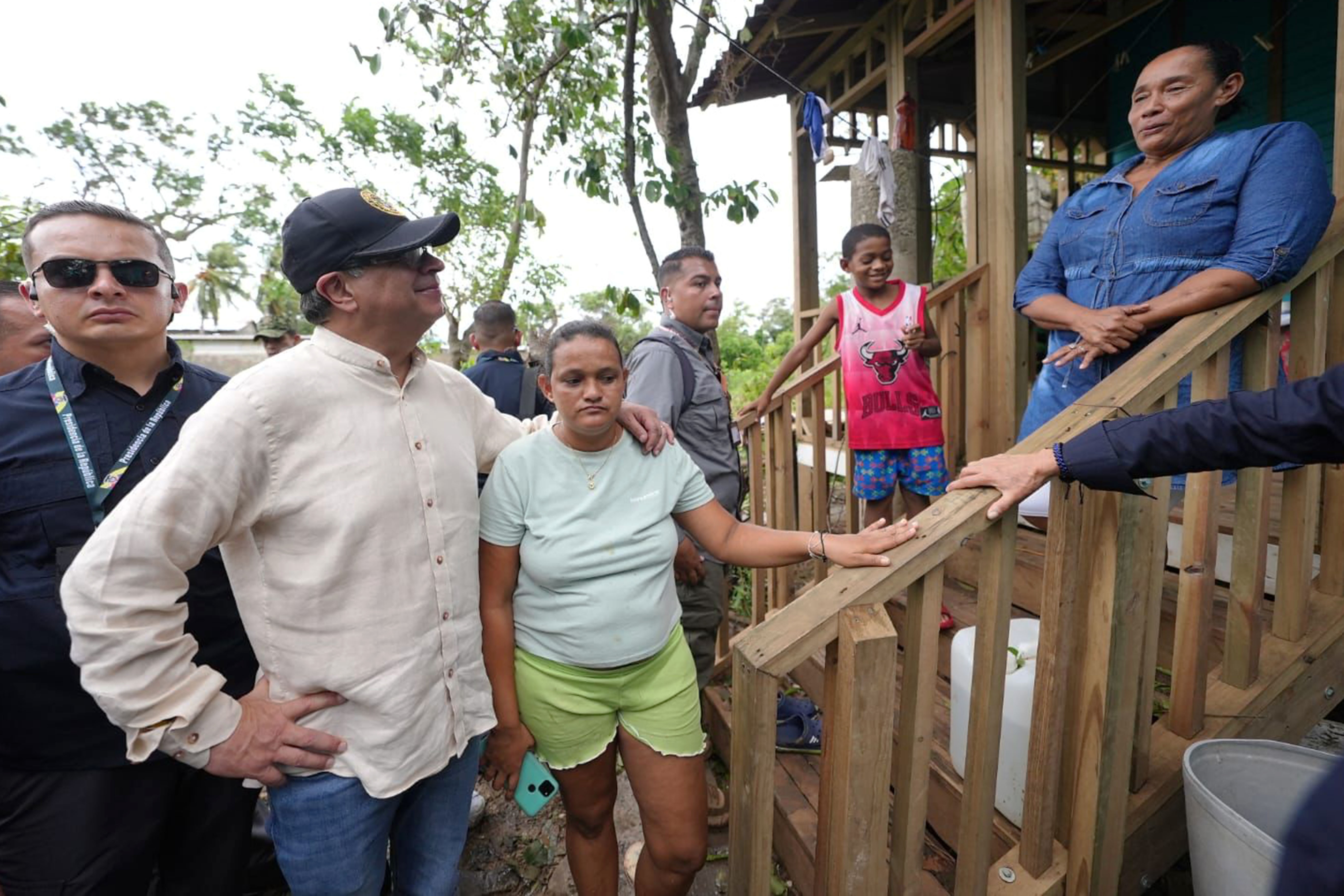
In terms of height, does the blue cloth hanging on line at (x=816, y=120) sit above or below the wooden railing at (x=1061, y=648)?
above

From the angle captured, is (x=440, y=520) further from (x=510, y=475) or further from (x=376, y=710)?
(x=376, y=710)

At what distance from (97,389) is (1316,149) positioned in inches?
129

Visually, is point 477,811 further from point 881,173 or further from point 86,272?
point 881,173

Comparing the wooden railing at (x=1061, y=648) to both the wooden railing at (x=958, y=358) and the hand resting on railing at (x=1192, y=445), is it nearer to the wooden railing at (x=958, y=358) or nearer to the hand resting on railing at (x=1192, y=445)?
the hand resting on railing at (x=1192, y=445)

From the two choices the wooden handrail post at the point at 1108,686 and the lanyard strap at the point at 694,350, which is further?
the lanyard strap at the point at 694,350

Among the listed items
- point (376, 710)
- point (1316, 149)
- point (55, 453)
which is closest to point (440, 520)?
point (376, 710)

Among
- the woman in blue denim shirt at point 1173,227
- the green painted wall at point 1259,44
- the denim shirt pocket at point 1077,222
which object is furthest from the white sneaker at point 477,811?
the green painted wall at point 1259,44

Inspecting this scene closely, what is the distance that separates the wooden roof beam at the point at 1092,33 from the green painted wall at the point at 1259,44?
380mm

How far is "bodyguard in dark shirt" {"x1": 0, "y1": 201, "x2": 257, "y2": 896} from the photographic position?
1431 millimetres

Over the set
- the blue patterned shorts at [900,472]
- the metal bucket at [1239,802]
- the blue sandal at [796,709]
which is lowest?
the blue sandal at [796,709]

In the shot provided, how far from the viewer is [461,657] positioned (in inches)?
61.1

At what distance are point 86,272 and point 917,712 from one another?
2.16 m

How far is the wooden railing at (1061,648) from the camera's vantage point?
1.39 meters

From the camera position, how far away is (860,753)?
1.38 meters
